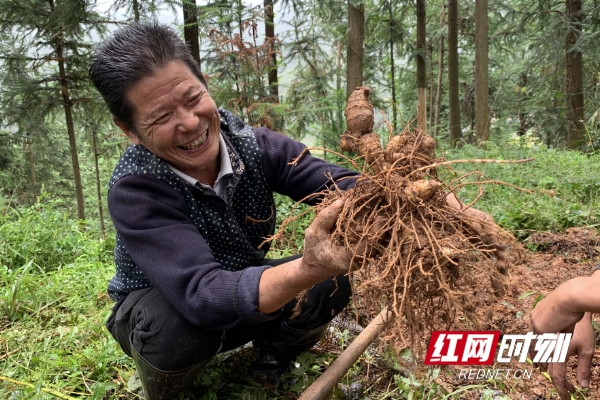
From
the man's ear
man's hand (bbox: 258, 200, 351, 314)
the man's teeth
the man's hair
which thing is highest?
the man's hair

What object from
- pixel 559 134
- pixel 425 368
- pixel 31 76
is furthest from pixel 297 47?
pixel 425 368

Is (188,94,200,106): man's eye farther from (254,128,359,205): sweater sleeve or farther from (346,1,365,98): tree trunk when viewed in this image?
(346,1,365,98): tree trunk

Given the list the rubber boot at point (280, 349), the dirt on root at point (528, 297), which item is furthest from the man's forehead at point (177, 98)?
the dirt on root at point (528, 297)

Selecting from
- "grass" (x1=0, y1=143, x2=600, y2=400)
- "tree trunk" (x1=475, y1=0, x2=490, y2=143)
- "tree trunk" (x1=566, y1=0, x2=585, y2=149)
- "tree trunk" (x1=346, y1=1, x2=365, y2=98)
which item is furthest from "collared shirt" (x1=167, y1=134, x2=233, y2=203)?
"tree trunk" (x1=566, y1=0, x2=585, y2=149)

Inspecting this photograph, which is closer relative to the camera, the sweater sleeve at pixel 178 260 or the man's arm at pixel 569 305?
the man's arm at pixel 569 305

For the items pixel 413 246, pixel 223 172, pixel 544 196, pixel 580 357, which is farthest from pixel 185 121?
pixel 544 196

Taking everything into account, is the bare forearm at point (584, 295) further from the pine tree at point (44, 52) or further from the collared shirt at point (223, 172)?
the pine tree at point (44, 52)

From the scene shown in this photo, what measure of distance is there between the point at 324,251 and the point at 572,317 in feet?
2.35

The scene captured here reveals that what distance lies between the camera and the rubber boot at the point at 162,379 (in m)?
1.45

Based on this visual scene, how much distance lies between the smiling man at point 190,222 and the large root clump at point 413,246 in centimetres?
11

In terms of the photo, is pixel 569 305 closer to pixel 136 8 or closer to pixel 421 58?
pixel 136 8

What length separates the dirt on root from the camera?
140 centimetres

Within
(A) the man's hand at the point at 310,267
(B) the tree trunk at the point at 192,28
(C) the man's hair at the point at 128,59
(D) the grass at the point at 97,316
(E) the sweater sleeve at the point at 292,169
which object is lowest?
(D) the grass at the point at 97,316

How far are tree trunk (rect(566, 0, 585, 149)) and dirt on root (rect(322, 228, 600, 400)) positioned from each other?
4.91m
